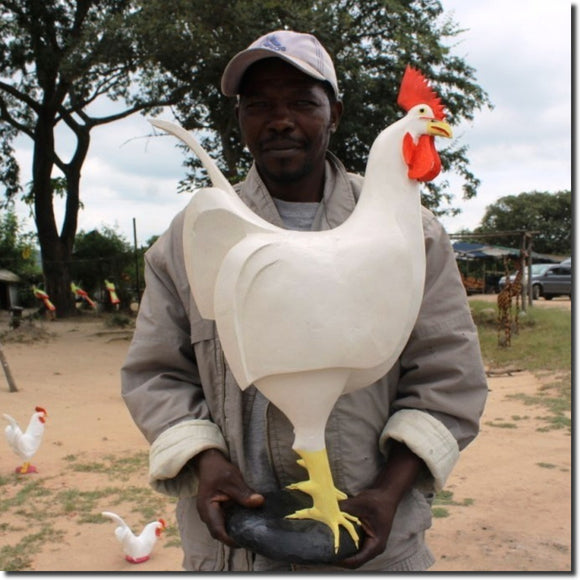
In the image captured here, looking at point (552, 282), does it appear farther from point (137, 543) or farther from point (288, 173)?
point (288, 173)

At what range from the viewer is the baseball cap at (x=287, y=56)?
4.67ft

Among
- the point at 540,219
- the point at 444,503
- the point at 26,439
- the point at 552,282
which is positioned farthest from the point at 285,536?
the point at 540,219

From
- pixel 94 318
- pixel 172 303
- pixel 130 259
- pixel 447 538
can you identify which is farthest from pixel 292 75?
pixel 130 259

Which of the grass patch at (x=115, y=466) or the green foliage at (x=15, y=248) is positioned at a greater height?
the green foliage at (x=15, y=248)

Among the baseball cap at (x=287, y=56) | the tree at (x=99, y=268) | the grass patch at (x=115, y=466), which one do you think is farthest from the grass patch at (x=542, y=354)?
the tree at (x=99, y=268)

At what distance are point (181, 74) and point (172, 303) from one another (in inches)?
383

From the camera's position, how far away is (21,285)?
17.1 meters

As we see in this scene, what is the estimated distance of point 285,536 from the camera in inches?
49.9

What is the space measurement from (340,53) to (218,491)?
9.68 meters

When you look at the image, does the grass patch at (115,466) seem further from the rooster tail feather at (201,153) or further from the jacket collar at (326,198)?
the rooster tail feather at (201,153)

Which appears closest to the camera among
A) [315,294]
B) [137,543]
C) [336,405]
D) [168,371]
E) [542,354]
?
[315,294]

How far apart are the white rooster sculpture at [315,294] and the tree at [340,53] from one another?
8.36 metres

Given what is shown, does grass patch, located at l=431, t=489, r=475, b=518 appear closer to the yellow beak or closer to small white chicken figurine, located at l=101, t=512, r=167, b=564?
small white chicken figurine, located at l=101, t=512, r=167, b=564

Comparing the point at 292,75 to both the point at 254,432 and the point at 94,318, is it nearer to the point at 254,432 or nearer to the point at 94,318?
the point at 254,432
